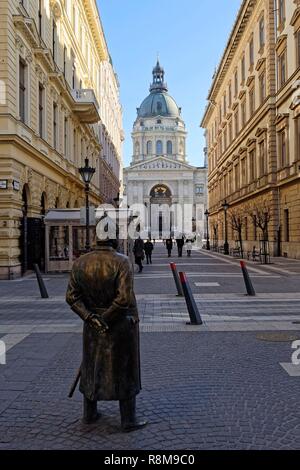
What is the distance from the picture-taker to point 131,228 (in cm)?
2595

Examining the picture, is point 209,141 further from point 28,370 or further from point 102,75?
point 28,370

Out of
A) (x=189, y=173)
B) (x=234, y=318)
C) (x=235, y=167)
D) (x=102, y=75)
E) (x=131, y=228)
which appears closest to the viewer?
(x=234, y=318)

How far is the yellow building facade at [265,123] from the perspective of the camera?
101 ft

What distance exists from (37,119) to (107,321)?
21.2 meters

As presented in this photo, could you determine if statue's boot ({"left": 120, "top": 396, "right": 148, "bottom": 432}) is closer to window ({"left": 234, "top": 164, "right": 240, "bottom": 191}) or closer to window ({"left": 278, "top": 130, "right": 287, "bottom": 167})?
window ({"left": 278, "top": 130, "right": 287, "bottom": 167})

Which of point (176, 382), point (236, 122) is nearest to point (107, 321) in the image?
point (176, 382)

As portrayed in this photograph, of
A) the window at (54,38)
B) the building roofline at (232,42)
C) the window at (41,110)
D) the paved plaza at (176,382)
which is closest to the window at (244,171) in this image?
the building roofline at (232,42)

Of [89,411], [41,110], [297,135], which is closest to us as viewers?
[89,411]

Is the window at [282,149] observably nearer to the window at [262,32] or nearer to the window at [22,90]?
the window at [262,32]

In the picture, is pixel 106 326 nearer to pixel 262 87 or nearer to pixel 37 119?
pixel 37 119

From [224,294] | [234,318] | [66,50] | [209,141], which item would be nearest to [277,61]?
[66,50]

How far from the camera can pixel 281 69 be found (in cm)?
3347

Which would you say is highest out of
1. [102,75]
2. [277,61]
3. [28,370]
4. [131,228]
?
[102,75]

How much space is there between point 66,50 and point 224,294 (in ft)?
74.0
